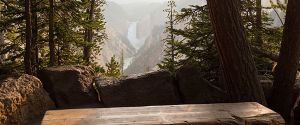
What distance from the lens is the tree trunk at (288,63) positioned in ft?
23.7

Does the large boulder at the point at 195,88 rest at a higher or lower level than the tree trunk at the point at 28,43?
lower

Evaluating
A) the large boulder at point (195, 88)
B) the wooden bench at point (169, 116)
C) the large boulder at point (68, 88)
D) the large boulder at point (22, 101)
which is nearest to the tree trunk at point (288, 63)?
the large boulder at point (195, 88)

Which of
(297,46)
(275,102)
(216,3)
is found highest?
(216,3)

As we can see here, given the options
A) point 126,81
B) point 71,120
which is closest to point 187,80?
point 126,81

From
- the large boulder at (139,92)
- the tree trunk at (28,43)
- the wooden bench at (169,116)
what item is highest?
the tree trunk at (28,43)

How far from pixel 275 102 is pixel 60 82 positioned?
487 cm

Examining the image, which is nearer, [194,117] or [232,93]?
[194,117]

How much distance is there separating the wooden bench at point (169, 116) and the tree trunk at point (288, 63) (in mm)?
2470

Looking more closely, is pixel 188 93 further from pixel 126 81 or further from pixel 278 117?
pixel 278 117

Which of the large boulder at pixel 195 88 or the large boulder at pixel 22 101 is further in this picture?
the large boulder at pixel 195 88

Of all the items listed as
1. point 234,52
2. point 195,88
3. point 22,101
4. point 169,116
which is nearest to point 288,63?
point 234,52

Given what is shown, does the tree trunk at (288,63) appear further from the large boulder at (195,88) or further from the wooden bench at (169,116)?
the wooden bench at (169,116)

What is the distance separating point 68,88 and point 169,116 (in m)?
4.24

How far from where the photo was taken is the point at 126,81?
8484 millimetres
